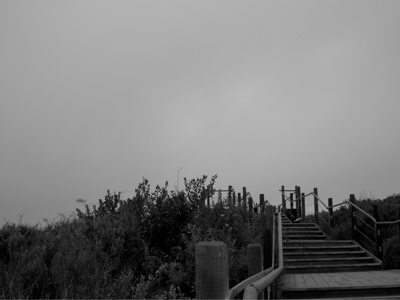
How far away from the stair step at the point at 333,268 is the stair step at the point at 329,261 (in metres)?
0.19

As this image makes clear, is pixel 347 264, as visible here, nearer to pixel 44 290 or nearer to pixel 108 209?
pixel 108 209

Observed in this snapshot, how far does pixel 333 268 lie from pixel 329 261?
1.68ft

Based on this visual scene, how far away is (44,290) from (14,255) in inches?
52.8

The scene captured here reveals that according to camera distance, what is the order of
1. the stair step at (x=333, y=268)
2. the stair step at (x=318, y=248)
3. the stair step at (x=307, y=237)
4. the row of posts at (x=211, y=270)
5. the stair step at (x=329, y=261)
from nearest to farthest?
1. the row of posts at (x=211, y=270)
2. the stair step at (x=333, y=268)
3. the stair step at (x=329, y=261)
4. the stair step at (x=318, y=248)
5. the stair step at (x=307, y=237)

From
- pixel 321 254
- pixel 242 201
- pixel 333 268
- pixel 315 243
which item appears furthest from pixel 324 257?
pixel 242 201

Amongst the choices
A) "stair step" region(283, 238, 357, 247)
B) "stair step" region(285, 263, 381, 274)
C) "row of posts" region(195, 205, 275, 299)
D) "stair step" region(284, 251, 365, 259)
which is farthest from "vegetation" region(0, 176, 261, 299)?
"stair step" region(283, 238, 357, 247)

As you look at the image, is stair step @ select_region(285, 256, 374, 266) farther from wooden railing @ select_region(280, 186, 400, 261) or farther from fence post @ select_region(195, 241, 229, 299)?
fence post @ select_region(195, 241, 229, 299)

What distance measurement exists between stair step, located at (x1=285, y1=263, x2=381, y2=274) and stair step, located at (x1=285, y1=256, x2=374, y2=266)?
7.4 inches

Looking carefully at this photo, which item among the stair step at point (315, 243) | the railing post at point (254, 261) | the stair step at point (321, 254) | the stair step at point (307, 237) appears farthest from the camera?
the stair step at point (307, 237)

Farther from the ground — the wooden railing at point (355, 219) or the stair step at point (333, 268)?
the wooden railing at point (355, 219)

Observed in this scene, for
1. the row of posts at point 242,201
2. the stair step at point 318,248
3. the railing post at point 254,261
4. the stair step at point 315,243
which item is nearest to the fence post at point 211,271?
the railing post at point 254,261

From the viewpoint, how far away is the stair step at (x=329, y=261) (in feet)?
41.1

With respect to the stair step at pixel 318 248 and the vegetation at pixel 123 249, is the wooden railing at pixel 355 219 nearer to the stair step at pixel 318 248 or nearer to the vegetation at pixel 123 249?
the stair step at pixel 318 248

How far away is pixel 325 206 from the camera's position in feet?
55.1
